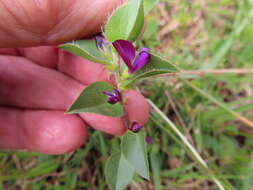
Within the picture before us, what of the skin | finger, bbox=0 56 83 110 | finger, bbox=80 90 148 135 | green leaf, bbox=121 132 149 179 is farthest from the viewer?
finger, bbox=0 56 83 110

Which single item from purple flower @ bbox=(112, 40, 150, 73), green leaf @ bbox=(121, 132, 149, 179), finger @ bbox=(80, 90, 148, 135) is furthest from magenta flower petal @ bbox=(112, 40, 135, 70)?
finger @ bbox=(80, 90, 148, 135)

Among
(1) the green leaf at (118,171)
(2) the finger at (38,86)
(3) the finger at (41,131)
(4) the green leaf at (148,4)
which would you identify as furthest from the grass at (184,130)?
(4) the green leaf at (148,4)

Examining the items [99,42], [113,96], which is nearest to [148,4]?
[99,42]

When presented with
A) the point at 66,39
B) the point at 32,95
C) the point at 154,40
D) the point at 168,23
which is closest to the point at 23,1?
the point at 66,39

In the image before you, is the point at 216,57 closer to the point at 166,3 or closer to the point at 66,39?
the point at 166,3

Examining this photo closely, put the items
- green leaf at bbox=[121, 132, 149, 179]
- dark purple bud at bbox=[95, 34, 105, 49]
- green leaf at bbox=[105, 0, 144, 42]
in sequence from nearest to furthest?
green leaf at bbox=[105, 0, 144, 42], green leaf at bbox=[121, 132, 149, 179], dark purple bud at bbox=[95, 34, 105, 49]

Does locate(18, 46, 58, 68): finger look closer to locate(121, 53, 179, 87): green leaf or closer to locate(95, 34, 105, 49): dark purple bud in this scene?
locate(95, 34, 105, 49): dark purple bud
